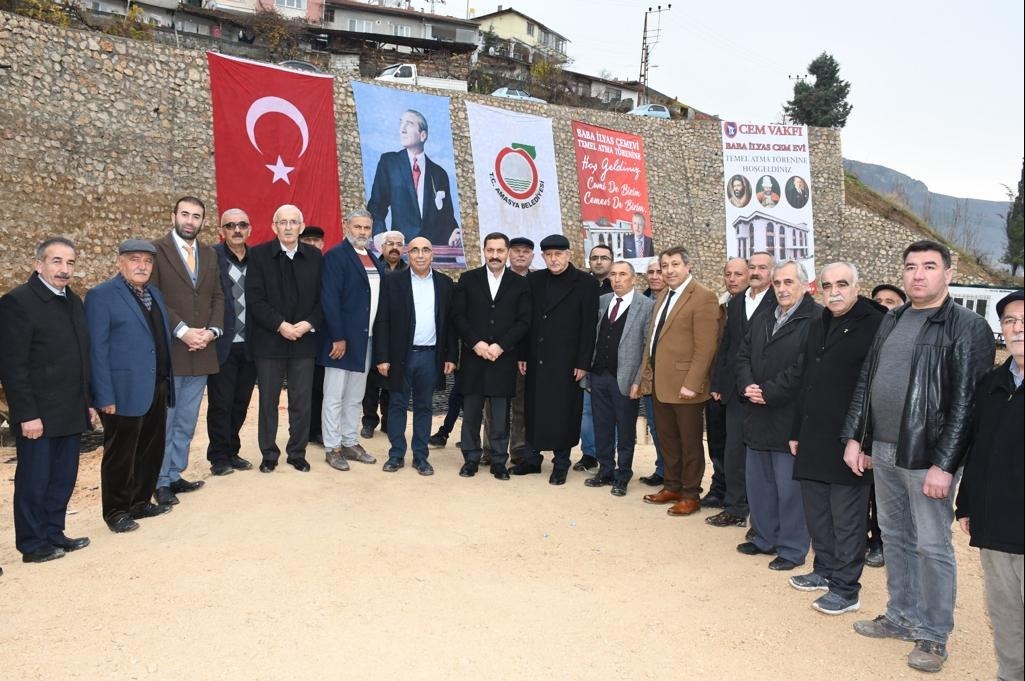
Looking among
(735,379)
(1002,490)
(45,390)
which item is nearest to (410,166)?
(735,379)

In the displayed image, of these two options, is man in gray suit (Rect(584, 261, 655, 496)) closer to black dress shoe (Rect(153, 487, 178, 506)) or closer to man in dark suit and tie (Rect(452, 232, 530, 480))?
man in dark suit and tie (Rect(452, 232, 530, 480))

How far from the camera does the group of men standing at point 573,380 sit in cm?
300

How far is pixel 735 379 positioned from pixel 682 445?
648mm

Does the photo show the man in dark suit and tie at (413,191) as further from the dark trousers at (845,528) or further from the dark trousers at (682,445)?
the dark trousers at (845,528)

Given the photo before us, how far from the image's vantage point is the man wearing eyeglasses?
5.05 metres

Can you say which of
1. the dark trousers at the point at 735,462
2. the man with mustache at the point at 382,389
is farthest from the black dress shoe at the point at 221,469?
the dark trousers at the point at 735,462

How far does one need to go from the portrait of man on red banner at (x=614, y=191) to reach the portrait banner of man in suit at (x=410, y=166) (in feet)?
13.7

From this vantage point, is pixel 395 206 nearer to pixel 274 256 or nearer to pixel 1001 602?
pixel 274 256

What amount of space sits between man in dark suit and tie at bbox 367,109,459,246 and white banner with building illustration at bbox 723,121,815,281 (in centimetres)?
989

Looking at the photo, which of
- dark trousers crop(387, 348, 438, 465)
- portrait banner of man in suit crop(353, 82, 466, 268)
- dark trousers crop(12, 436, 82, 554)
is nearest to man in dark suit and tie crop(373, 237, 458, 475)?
dark trousers crop(387, 348, 438, 465)

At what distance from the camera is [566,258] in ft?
18.3

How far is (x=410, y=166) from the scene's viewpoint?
14.9 metres

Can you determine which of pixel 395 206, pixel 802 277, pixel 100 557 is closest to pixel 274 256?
pixel 100 557

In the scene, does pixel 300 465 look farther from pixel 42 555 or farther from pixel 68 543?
pixel 42 555
